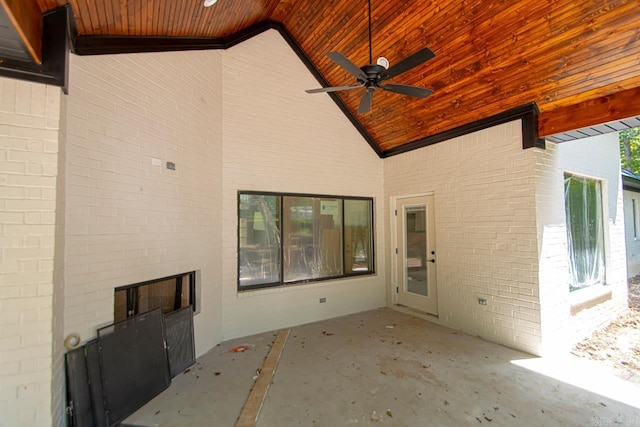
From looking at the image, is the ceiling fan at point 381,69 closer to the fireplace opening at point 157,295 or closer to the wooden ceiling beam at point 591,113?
the wooden ceiling beam at point 591,113

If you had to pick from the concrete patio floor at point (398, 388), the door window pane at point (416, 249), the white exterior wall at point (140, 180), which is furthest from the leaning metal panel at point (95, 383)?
the door window pane at point (416, 249)

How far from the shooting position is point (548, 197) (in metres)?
3.66

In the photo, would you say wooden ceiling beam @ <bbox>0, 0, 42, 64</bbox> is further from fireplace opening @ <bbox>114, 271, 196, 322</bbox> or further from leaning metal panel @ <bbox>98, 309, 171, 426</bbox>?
leaning metal panel @ <bbox>98, 309, 171, 426</bbox>

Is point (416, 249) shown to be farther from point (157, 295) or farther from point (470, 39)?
point (157, 295)

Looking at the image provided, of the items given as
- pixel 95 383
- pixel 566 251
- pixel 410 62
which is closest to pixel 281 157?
pixel 410 62

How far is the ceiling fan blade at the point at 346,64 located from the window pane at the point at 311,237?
7.88ft

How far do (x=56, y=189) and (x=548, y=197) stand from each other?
5.14 m

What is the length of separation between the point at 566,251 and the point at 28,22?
19.3ft

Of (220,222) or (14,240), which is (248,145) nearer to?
(220,222)

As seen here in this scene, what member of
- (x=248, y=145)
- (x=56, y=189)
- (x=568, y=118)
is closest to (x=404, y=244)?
(x=568, y=118)

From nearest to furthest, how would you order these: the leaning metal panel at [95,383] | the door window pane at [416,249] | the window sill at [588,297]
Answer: the leaning metal panel at [95,383] → the window sill at [588,297] → the door window pane at [416,249]

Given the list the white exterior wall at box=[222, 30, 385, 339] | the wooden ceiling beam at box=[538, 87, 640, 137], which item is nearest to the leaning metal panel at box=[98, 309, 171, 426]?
the white exterior wall at box=[222, 30, 385, 339]

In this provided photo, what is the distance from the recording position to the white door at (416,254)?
4.87m

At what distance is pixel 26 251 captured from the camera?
73.4 inches
